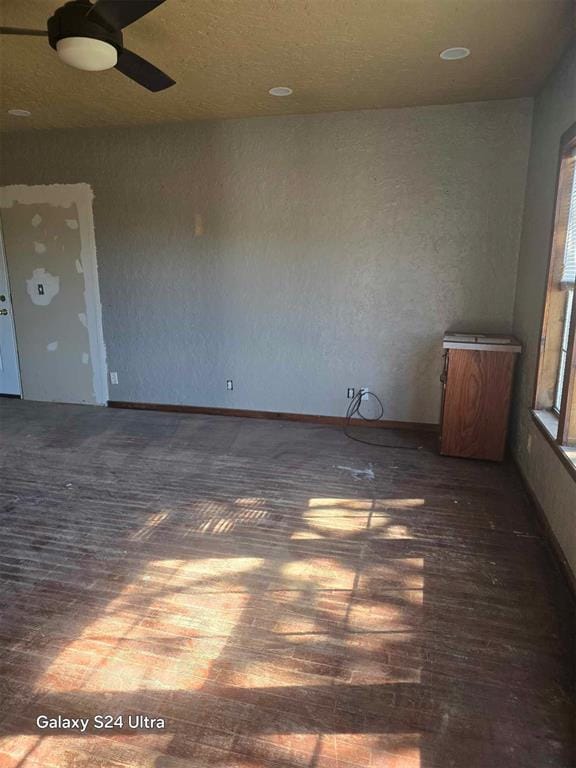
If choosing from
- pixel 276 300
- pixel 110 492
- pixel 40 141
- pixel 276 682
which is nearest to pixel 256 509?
pixel 110 492

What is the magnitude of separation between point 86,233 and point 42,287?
0.78 meters

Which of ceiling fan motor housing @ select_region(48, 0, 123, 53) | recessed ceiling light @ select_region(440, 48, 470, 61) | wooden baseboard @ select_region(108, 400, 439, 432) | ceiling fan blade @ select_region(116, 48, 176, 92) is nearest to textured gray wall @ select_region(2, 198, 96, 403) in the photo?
wooden baseboard @ select_region(108, 400, 439, 432)

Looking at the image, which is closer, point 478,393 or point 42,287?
point 478,393

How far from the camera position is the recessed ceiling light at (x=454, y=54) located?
2.82 m

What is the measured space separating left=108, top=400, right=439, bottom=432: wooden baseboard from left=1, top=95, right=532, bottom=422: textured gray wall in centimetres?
7

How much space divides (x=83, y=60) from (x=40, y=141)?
3.29 m

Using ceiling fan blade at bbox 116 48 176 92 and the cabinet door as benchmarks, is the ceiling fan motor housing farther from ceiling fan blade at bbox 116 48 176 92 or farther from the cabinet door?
the cabinet door

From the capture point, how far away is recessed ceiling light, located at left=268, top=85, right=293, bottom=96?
345cm

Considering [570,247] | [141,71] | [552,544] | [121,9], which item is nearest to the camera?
[121,9]

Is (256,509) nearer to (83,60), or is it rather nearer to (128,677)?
(128,677)

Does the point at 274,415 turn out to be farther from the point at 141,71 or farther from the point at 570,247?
the point at 141,71

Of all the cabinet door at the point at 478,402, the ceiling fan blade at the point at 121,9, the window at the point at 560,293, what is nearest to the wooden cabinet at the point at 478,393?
the cabinet door at the point at 478,402

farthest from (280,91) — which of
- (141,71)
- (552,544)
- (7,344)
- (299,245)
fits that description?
(7,344)

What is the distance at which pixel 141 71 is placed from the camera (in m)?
2.33
